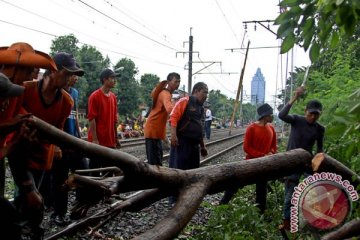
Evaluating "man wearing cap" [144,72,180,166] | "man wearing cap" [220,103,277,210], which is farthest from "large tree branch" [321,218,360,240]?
"man wearing cap" [144,72,180,166]

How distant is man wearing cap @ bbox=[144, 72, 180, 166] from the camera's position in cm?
638

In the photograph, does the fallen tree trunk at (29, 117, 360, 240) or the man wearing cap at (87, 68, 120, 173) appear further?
the man wearing cap at (87, 68, 120, 173)

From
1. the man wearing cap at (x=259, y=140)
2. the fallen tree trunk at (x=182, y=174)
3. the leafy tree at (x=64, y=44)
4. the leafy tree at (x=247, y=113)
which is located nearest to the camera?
the fallen tree trunk at (x=182, y=174)

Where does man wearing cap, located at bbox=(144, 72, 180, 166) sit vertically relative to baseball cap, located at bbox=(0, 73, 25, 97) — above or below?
below

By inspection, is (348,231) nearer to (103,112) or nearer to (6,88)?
(6,88)

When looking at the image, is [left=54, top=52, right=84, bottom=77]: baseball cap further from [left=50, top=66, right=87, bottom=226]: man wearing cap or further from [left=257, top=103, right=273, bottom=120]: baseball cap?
[left=257, top=103, right=273, bottom=120]: baseball cap

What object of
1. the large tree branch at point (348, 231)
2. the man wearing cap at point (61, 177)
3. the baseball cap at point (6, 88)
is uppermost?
the baseball cap at point (6, 88)

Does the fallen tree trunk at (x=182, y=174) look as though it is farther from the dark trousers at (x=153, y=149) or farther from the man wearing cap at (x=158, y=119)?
the dark trousers at (x=153, y=149)

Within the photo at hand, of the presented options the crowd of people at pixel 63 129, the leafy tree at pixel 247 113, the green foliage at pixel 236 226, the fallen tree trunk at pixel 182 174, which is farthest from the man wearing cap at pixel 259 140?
the leafy tree at pixel 247 113

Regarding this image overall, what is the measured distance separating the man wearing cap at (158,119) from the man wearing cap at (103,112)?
807 millimetres

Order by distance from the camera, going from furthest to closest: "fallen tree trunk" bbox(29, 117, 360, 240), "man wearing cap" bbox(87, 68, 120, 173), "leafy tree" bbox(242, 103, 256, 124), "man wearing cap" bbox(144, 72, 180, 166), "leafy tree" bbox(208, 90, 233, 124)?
"leafy tree" bbox(242, 103, 256, 124) < "leafy tree" bbox(208, 90, 233, 124) < "man wearing cap" bbox(144, 72, 180, 166) < "man wearing cap" bbox(87, 68, 120, 173) < "fallen tree trunk" bbox(29, 117, 360, 240)
